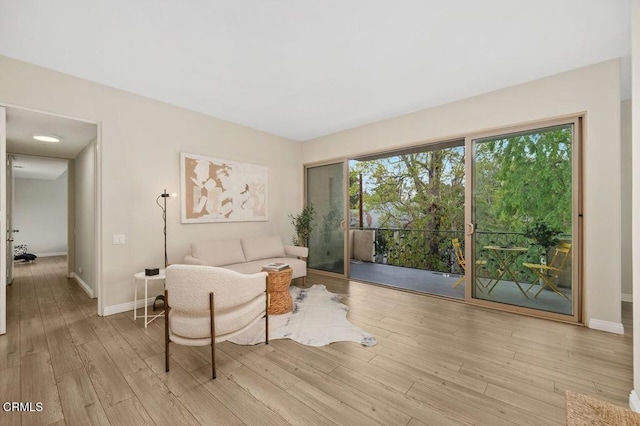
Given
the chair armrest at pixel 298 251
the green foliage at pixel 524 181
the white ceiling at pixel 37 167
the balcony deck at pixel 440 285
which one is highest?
the white ceiling at pixel 37 167

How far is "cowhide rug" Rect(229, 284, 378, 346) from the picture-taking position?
2.75 metres

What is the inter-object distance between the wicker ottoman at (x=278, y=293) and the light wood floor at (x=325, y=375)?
807mm

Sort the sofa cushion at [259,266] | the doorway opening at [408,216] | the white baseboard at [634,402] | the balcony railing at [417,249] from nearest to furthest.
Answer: the white baseboard at [634,402], the sofa cushion at [259,266], the doorway opening at [408,216], the balcony railing at [417,249]

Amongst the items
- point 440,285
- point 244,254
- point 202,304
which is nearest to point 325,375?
point 202,304

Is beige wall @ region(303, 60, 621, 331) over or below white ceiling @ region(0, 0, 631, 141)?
below

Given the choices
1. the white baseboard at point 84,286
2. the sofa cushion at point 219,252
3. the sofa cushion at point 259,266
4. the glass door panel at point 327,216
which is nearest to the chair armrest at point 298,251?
the sofa cushion at point 259,266

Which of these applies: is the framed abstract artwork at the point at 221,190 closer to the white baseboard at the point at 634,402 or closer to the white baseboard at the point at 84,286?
the white baseboard at the point at 84,286

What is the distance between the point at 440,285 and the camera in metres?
4.96

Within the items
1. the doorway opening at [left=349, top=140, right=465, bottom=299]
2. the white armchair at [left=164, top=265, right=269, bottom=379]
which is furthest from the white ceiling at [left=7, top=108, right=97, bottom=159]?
the doorway opening at [left=349, top=140, right=465, bottom=299]

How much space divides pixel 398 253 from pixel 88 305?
20.5ft

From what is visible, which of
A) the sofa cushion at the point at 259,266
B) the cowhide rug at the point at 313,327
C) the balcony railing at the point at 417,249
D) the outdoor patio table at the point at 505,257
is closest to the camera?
the cowhide rug at the point at 313,327

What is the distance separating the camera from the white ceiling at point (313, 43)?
2199 mm

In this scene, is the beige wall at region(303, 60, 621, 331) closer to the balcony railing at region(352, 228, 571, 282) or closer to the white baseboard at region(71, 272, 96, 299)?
the balcony railing at region(352, 228, 571, 282)

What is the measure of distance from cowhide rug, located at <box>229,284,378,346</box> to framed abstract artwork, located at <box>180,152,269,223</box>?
2024 mm
